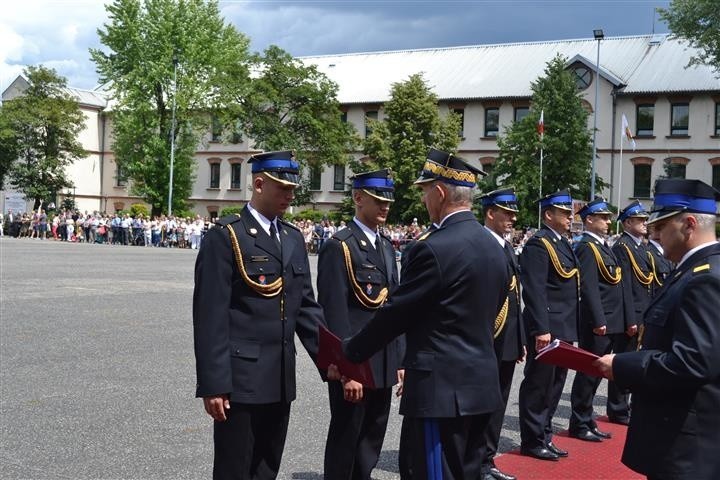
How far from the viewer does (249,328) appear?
15.5ft

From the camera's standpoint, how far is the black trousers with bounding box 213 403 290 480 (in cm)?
462

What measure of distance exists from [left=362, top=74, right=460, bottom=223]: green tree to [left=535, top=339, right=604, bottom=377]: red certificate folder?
50.8 meters

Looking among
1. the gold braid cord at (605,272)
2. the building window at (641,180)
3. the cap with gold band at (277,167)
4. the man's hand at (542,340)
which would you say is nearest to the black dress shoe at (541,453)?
the man's hand at (542,340)

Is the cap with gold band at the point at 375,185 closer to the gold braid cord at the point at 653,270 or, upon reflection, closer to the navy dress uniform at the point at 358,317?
the navy dress uniform at the point at 358,317

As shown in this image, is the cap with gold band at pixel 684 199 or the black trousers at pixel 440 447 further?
the black trousers at pixel 440 447

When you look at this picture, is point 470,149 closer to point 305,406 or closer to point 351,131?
point 351,131

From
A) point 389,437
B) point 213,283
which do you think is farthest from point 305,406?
point 213,283

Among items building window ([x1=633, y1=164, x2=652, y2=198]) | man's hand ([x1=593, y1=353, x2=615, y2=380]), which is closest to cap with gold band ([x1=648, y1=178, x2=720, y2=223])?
man's hand ([x1=593, y1=353, x2=615, y2=380])

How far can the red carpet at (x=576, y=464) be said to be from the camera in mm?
6977

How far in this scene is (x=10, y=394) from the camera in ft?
28.0

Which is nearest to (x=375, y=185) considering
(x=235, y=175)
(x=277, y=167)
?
(x=277, y=167)

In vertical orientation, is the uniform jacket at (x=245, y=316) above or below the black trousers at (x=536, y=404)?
above

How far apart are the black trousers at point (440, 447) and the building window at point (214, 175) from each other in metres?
68.9

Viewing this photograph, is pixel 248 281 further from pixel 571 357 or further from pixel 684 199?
pixel 684 199
